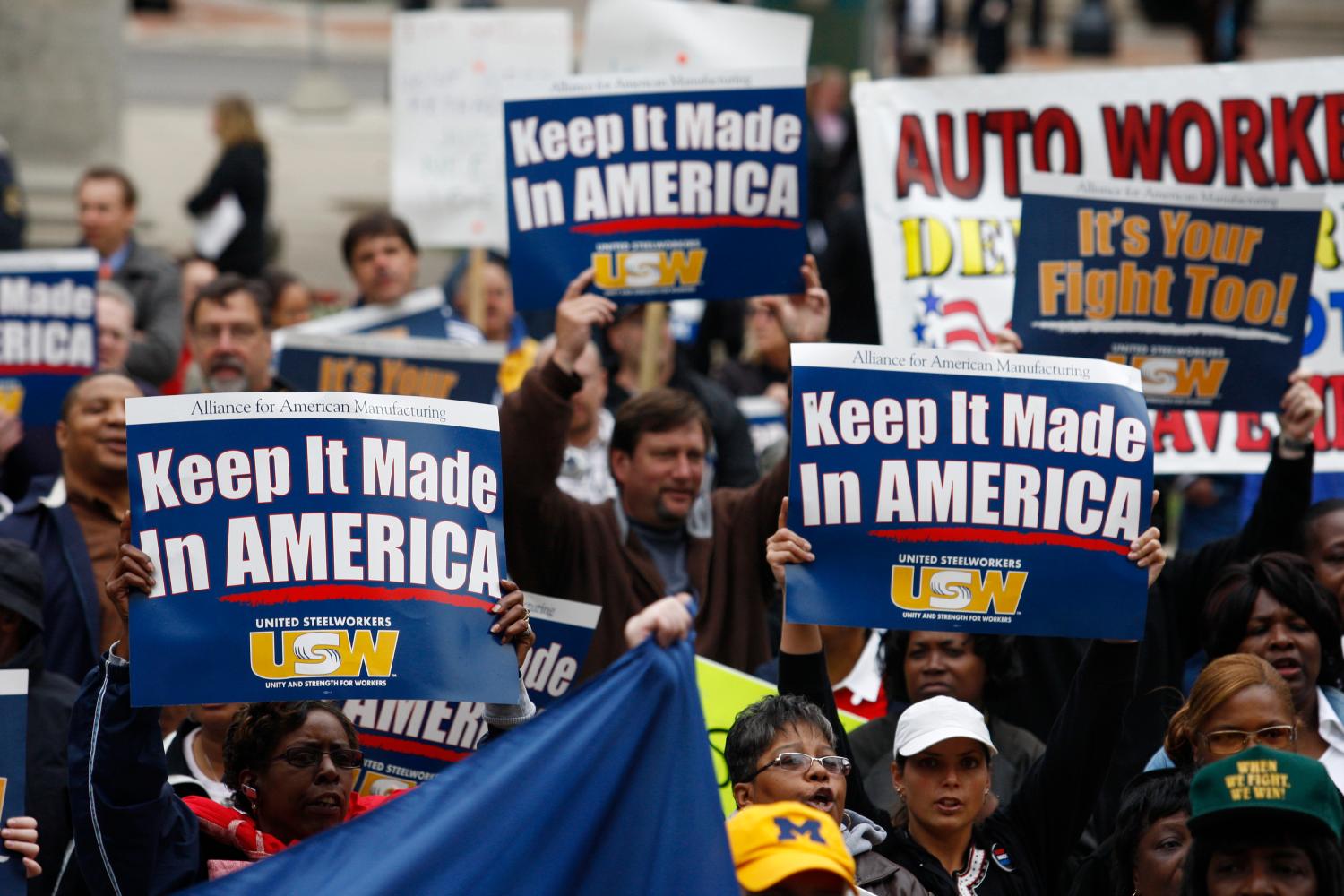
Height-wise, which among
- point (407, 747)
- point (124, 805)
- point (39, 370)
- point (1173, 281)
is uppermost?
point (1173, 281)

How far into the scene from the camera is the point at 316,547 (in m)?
4.48

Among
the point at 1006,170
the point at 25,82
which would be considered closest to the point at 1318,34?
the point at 25,82

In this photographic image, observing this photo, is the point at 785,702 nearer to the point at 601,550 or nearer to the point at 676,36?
the point at 601,550

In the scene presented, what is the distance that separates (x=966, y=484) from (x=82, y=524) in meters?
2.65

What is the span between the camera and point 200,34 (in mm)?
32125

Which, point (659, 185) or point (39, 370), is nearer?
point (659, 185)

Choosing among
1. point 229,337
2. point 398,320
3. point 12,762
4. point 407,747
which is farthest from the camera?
point 398,320

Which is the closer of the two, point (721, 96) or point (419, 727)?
point (419, 727)

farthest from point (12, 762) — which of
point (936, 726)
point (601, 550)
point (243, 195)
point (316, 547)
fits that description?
point (243, 195)

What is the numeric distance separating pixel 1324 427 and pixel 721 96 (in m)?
2.18

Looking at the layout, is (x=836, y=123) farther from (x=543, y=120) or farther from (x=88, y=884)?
(x=88, y=884)

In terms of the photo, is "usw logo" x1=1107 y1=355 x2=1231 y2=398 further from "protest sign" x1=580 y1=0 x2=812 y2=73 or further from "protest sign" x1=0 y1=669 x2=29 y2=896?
"protest sign" x1=0 y1=669 x2=29 y2=896

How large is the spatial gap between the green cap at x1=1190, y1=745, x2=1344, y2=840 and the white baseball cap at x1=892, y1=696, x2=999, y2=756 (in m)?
0.78

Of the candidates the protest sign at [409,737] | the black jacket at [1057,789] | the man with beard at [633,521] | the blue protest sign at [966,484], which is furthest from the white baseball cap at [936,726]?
the man with beard at [633,521]
